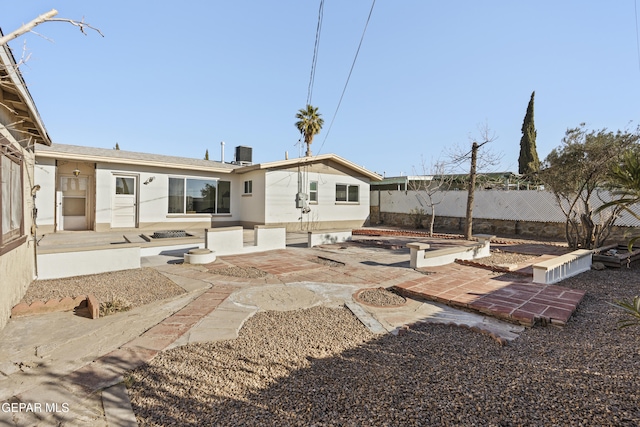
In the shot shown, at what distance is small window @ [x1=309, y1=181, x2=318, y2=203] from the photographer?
54.0ft

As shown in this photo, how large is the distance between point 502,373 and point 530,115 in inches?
1156

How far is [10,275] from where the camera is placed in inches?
164

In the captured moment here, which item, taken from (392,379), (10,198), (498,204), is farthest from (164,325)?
(498,204)


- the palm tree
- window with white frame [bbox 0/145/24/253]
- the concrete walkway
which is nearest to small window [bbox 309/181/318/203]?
the palm tree

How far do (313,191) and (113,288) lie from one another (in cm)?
1174

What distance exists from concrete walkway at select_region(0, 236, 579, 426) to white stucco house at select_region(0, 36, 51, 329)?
0.68 m

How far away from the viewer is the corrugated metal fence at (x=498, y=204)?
13875 mm

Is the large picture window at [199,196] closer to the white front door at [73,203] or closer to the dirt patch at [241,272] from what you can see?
the white front door at [73,203]

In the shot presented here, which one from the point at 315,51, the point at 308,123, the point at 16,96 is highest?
the point at 308,123

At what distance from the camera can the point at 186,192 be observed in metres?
14.2

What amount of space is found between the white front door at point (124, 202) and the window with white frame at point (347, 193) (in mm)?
10022

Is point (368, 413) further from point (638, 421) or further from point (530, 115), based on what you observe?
point (530, 115)

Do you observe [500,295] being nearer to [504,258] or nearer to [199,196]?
[504,258]

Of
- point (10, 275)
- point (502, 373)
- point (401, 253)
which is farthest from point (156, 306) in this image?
point (401, 253)
